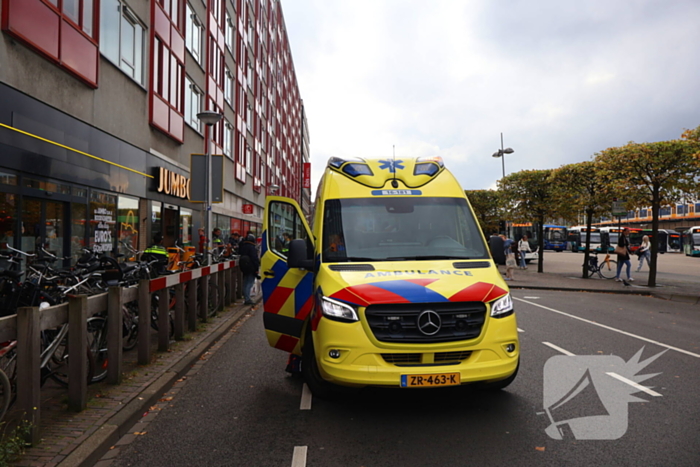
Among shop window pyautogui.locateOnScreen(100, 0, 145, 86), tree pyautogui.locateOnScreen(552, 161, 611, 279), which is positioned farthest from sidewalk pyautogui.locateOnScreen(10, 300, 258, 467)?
tree pyautogui.locateOnScreen(552, 161, 611, 279)

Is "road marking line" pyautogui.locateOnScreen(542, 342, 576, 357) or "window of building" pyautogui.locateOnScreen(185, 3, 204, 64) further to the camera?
"window of building" pyautogui.locateOnScreen(185, 3, 204, 64)

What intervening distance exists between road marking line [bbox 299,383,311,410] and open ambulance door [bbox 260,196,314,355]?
414 millimetres

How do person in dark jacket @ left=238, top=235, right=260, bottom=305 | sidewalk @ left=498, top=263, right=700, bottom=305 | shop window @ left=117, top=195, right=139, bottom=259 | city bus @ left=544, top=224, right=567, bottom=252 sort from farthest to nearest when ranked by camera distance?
city bus @ left=544, top=224, right=567, bottom=252 < sidewalk @ left=498, top=263, right=700, bottom=305 < shop window @ left=117, top=195, right=139, bottom=259 < person in dark jacket @ left=238, top=235, right=260, bottom=305

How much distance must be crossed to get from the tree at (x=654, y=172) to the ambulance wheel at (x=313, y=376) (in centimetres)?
1418

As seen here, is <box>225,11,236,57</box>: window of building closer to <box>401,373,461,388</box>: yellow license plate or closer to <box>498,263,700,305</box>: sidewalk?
<box>498,263,700,305</box>: sidewalk

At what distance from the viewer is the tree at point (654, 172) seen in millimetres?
15672

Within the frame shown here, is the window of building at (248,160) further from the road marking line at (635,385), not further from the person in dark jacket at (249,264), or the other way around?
the road marking line at (635,385)

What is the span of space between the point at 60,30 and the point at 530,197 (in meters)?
20.9

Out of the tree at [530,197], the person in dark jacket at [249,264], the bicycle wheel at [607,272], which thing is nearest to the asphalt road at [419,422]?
the person in dark jacket at [249,264]

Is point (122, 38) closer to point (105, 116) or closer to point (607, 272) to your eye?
point (105, 116)

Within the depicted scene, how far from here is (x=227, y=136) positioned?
30484 millimetres

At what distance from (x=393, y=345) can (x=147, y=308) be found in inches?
129

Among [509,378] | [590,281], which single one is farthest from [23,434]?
[590,281]

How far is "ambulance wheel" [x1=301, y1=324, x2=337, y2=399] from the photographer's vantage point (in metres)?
4.96
